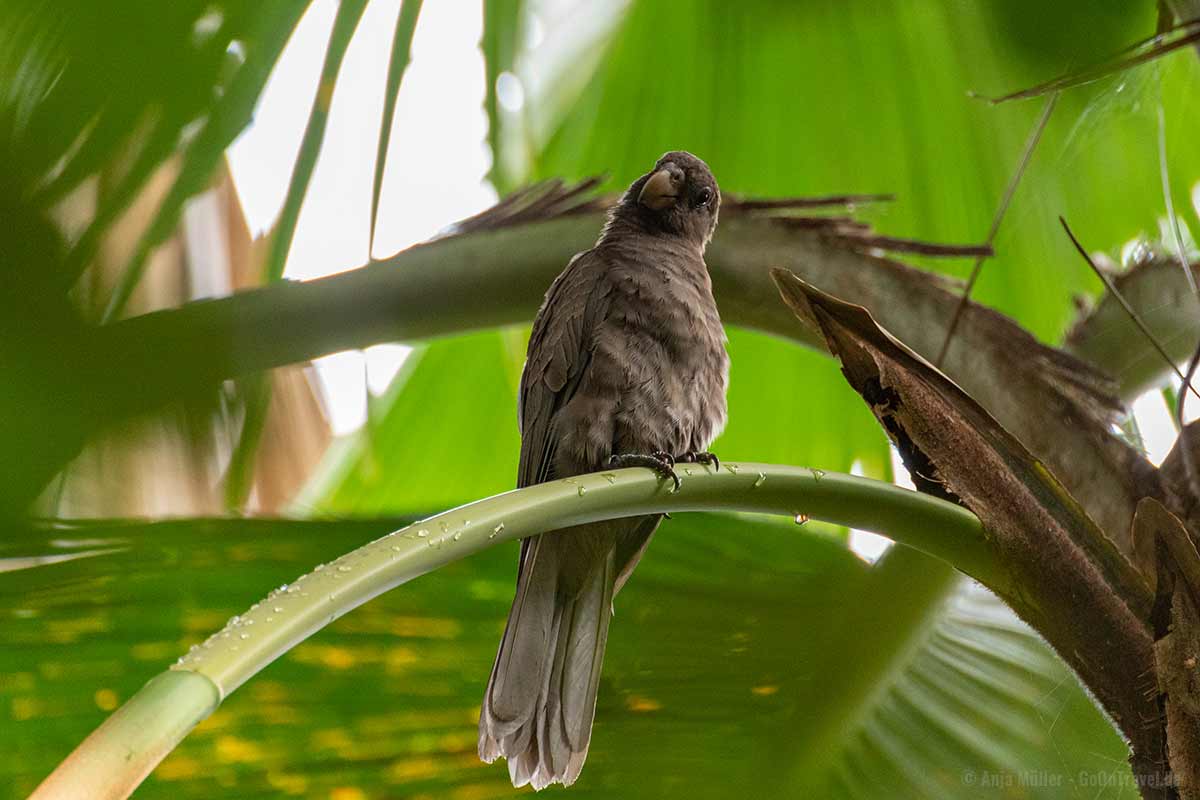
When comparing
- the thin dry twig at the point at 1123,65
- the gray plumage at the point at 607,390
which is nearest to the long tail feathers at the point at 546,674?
the gray plumage at the point at 607,390

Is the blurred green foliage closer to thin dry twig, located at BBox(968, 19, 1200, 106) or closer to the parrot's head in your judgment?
the parrot's head

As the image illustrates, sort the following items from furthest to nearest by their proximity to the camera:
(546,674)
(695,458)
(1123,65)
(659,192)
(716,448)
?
(716,448)
(659,192)
(695,458)
(546,674)
(1123,65)

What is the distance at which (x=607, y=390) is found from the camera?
151 cm

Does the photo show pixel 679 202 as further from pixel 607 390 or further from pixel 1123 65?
pixel 1123 65

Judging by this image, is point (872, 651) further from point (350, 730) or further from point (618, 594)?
point (350, 730)

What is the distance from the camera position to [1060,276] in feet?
6.81

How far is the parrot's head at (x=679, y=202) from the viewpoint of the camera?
1.69 m

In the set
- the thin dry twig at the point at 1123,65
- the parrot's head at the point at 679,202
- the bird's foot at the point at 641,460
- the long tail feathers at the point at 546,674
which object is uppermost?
the parrot's head at the point at 679,202

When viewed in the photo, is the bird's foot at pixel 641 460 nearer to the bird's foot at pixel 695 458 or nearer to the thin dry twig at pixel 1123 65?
the bird's foot at pixel 695 458

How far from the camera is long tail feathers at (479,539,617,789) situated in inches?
47.7

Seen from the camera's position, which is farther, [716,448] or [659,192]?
[716,448]

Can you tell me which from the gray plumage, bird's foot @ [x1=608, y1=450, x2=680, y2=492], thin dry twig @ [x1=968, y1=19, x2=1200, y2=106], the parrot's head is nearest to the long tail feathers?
the gray plumage

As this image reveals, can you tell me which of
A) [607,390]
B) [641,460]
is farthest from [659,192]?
[641,460]

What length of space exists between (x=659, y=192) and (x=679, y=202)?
44 millimetres
